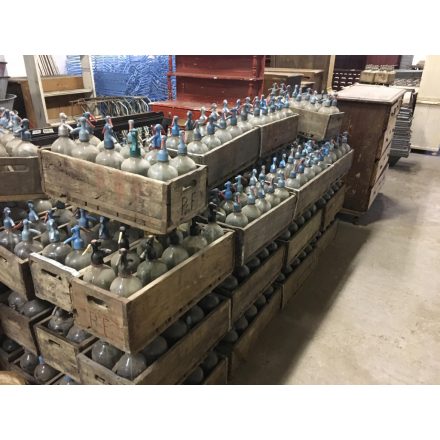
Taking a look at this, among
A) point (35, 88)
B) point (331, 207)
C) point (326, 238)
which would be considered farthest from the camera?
point (35, 88)

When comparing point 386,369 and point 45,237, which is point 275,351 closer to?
point 386,369

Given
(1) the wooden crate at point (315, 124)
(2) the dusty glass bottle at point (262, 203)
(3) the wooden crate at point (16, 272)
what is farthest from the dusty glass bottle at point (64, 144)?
(1) the wooden crate at point (315, 124)

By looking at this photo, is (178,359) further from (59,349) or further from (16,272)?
(16,272)

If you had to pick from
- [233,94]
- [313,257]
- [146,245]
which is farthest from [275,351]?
[233,94]

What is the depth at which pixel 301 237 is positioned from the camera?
10.6 ft

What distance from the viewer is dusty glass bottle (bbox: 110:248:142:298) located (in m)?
1.63

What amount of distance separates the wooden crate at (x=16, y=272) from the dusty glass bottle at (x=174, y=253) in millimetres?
723

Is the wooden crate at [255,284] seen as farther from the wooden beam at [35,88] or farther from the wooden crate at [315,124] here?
the wooden beam at [35,88]

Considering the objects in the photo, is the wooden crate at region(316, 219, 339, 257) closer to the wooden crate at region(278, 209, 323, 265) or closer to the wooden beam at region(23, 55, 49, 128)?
the wooden crate at region(278, 209, 323, 265)

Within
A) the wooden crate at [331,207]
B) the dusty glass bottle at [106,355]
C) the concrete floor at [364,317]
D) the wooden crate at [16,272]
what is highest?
the wooden crate at [16,272]

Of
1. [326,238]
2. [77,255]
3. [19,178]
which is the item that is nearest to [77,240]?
[77,255]

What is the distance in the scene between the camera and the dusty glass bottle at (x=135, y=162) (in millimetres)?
1738

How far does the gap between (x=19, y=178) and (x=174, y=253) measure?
1.02m

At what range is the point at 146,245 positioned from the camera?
179 centimetres
